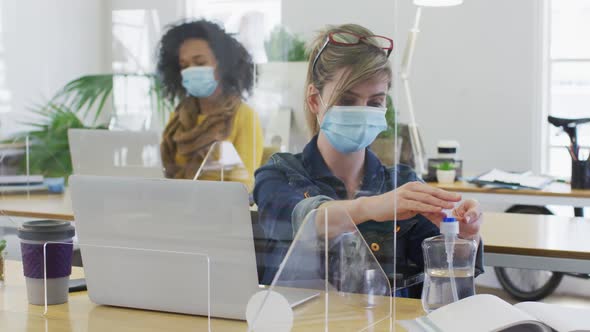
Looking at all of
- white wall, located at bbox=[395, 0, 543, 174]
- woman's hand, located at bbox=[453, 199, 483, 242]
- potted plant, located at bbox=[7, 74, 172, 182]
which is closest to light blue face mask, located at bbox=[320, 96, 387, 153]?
woman's hand, located at bbox=[453, 199, 483, 242]

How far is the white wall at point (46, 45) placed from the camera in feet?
5.04

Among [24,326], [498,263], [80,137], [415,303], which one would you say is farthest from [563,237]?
[24,326]

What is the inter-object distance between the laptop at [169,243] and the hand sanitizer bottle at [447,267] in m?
0.29

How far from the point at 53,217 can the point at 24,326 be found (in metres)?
0.28

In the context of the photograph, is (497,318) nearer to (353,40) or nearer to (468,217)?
(468,217)

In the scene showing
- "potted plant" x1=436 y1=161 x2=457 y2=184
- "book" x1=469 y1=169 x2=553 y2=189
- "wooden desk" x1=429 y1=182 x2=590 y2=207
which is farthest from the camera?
"potted plant" x1=436 y1=161 x2=457 y2=184

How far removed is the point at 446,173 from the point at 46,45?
2805mm

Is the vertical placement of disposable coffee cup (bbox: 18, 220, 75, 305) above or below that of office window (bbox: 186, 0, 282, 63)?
below

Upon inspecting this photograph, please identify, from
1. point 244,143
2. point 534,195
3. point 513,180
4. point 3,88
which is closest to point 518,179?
point 513,180

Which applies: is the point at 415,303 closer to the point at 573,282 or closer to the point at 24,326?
the point at 24,326

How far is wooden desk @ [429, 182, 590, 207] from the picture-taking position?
140 inches

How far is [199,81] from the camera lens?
4.93 feet

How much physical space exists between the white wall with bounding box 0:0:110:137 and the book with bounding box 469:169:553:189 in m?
2.58

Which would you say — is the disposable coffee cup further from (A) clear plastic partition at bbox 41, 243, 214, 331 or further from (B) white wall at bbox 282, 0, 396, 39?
(B) white wall at bbox 282, 0, 396, 39
